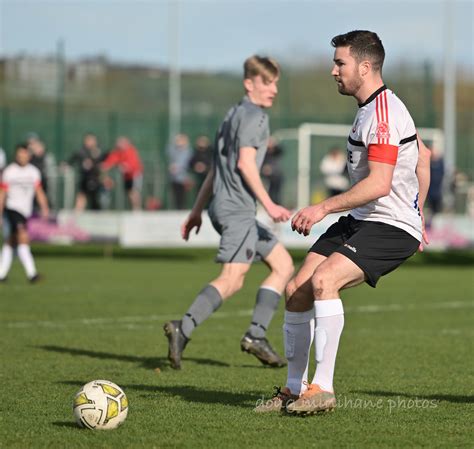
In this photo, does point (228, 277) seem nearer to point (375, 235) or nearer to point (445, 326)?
point (375, 235)

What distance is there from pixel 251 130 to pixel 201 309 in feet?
4.82

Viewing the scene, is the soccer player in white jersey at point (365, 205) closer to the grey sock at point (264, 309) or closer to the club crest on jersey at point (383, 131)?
the club crest on jersey at point (383, 131)

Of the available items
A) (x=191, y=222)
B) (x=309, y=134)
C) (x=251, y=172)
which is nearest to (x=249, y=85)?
(x=251, y=172)

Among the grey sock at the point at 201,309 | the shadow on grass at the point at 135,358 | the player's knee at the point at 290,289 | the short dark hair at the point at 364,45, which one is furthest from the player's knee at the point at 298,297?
the shadow on grass at the point at 135,358

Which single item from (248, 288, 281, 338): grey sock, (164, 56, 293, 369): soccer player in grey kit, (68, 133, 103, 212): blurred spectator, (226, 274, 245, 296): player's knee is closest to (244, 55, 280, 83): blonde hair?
(164, 56, 293, 369): soccer player in grey kit

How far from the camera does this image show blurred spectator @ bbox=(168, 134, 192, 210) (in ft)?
96.5

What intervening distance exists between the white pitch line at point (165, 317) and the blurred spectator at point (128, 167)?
15129mm

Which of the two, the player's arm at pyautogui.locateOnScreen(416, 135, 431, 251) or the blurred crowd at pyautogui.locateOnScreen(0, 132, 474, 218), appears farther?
the blurred crowd at pyautogui.locateOnScreen(0, 132, 474, 218)

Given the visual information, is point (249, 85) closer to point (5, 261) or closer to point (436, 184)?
point (5, 261)

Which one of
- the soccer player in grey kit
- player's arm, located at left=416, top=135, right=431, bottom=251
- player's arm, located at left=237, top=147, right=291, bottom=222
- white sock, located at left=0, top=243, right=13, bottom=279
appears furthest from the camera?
white sock, located at left=0, top=243, right=13, bottom=279

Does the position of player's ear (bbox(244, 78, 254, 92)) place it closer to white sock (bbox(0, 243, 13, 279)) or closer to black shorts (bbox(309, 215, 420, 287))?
black shorts (bbox(309, 215, 420, 287))

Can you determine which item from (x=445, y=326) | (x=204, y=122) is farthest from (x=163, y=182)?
(x=445, y=326)

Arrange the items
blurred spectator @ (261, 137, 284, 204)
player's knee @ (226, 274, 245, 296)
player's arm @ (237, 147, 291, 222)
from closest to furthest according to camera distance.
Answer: player's arm @ (237, 147, 291, 222), player's knee @ (226, 274, 245, 296), blurred spectator @ (261, 137, 284, 204)

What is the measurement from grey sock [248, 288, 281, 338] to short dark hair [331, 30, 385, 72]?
3215 mm
